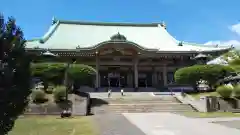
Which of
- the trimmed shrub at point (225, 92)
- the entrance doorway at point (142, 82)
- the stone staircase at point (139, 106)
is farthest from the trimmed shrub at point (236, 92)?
the entrance doorway at point (142, 82)

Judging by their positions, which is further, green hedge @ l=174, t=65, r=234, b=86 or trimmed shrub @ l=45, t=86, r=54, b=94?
green hedge @ l=174, t=65, r=234, b=86

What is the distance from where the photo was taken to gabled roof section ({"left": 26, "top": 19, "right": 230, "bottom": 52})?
38906 mm

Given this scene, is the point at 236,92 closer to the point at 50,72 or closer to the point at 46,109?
the point at 46,109

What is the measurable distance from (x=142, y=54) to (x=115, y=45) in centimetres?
360

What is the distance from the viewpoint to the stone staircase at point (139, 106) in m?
22.7

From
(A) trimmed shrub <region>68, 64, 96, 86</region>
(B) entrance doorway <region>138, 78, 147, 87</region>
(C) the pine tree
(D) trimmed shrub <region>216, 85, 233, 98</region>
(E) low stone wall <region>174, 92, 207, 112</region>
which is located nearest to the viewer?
(C) the pine tree

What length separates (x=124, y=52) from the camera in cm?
3597

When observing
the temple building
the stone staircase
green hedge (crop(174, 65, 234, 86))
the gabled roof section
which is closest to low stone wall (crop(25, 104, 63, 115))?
the stone staircase

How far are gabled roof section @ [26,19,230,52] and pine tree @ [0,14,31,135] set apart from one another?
3126 cm

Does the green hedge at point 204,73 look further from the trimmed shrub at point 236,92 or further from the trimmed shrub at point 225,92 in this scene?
the trimmed shrub at point 225,92

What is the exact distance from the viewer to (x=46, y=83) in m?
25.6

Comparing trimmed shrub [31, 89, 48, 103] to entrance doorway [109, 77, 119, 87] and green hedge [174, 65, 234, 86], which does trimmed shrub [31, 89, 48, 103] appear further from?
entrance doorway [109, 77, 119, 87]

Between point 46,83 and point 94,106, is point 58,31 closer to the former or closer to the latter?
point 46,83

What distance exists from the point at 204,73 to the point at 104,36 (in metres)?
19.7
